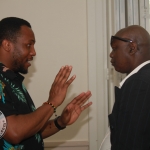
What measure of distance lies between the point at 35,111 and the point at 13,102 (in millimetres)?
121

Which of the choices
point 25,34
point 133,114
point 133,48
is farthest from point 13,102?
point 133,48

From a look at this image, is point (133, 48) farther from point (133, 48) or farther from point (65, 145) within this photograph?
point (65, 145)

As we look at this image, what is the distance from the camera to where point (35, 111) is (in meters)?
0.97

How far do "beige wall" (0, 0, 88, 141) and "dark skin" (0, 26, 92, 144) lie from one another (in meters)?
0.48

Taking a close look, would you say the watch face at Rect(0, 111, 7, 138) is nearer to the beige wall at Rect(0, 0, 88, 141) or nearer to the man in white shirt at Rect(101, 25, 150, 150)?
the man in white shirt at Rect(101, 25, 150, 150)

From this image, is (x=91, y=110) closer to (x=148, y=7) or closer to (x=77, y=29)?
(x=77, y=29)

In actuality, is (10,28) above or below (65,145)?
A: above

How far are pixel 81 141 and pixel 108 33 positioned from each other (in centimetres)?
97

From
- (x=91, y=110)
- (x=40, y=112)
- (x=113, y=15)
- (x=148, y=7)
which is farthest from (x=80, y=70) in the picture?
(x=40, y=112)

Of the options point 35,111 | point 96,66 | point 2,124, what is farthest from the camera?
point 96,66

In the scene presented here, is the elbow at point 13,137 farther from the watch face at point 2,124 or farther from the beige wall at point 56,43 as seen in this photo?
the beige wall at point 56,43

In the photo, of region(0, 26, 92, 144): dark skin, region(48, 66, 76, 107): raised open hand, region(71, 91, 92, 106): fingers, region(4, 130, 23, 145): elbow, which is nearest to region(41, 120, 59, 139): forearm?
region(0, 26, 92, 144): dark skin

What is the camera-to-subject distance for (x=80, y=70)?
1833 millimetres

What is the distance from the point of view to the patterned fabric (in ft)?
3.03
